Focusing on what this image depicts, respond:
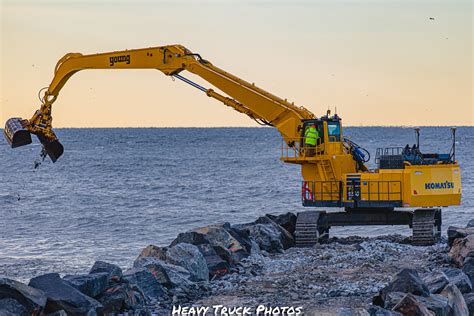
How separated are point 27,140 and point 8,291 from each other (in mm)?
10580

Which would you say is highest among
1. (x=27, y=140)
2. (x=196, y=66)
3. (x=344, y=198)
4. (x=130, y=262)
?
(x=196, y=66)

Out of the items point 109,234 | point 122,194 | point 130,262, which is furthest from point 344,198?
point 122,194

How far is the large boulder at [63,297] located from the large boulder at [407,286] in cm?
474

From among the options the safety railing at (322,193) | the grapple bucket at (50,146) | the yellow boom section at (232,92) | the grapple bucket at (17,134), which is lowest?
the safety railing at (322,193)

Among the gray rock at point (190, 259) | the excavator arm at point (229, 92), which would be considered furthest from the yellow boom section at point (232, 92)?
the gray rock at point (190, 259)

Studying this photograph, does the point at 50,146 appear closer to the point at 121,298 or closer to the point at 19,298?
the point at 121,298

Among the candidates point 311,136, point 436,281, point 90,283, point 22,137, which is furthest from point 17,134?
point 436,281

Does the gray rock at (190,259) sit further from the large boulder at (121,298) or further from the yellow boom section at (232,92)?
the yellow boom section at (232,92)

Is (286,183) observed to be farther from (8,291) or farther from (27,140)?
(8,291)

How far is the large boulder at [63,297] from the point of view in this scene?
1438cm

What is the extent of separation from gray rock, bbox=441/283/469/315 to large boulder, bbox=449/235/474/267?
3.86 m

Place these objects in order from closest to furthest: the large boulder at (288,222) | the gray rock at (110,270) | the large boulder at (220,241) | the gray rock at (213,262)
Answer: the gray rock at (110,270), the gray rock at (213,262), the large boulder at (220,241), the large boulder at (288,222)

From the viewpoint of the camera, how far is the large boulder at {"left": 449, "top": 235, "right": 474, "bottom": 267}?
781 inches

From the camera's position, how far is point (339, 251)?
22.7 meters
